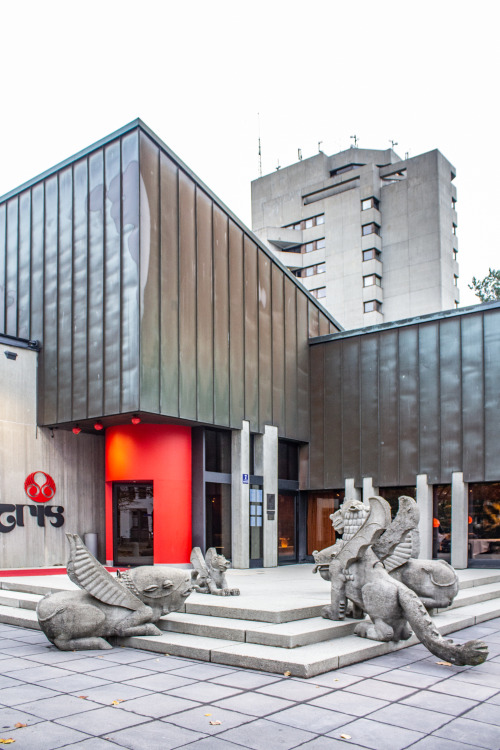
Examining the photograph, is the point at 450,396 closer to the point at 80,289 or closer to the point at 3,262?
the point at 80,289

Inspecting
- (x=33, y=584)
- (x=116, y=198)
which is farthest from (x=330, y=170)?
(x=33, y=584)

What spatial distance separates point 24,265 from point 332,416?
10.3m

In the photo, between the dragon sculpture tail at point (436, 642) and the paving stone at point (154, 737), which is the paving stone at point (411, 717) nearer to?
the dragon sculpture tail at point (436, 642)

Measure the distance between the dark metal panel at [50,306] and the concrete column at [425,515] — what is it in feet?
33.4

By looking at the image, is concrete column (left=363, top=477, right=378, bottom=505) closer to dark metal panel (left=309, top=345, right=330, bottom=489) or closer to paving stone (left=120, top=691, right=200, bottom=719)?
dark metal panel (left=309, top=345, right=330, bottom=489)

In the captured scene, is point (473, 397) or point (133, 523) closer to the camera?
point (133, 523)

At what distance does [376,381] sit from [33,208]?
1116 centimetres

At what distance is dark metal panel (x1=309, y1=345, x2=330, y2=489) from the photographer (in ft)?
69.9

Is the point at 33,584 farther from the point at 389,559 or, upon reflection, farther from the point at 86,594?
the point at 389,559

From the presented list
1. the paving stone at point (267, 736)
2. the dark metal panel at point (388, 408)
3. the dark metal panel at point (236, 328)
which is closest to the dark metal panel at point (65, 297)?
the dark metal panel at point (236, 328)

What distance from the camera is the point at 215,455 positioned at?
60.8 feet

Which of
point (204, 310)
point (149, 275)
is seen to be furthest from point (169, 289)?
point (204, 310)

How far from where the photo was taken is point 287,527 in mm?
21031

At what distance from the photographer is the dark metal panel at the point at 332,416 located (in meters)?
20.9
